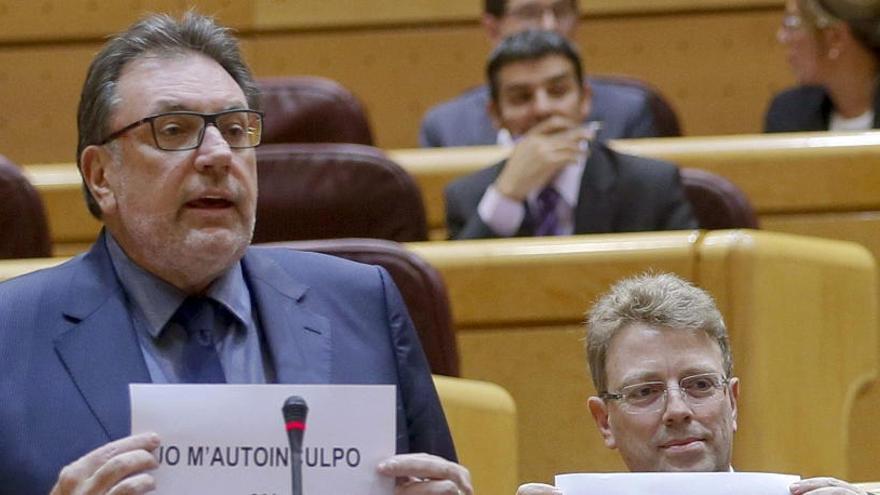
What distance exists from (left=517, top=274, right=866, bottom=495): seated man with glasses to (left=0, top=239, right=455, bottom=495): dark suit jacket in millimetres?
121

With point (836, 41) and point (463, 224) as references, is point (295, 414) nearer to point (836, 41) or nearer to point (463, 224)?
point (463, 224)

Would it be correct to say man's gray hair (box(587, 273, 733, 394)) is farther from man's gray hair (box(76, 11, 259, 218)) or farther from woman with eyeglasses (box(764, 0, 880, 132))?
woman with eyeglasses (box(764, 0, 880, 132))

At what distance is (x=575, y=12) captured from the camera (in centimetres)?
255

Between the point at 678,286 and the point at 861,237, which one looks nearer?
the point at 678,286

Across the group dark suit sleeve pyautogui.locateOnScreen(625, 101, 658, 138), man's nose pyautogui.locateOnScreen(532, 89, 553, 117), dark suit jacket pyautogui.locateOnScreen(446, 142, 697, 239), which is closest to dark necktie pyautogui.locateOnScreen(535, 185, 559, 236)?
dark suit jacket pyautogui.locateOnScreen(446, 142, 697, 239)

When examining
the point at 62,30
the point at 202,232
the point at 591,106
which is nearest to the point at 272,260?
the point at 202,232

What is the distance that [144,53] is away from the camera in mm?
1158

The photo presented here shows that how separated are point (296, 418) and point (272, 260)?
282mm

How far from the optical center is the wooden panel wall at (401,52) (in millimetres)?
3025

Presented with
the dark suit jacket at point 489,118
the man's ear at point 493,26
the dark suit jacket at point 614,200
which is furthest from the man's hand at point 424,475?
the man's ear at point 493,26

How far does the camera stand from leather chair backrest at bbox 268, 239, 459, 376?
4.78 feet

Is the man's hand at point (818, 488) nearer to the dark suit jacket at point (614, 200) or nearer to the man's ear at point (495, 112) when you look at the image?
the dark suit jacket at point (614, 200)

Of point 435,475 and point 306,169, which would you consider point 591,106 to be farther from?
point 435,475

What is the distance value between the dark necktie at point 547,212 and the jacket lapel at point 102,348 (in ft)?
3.15
